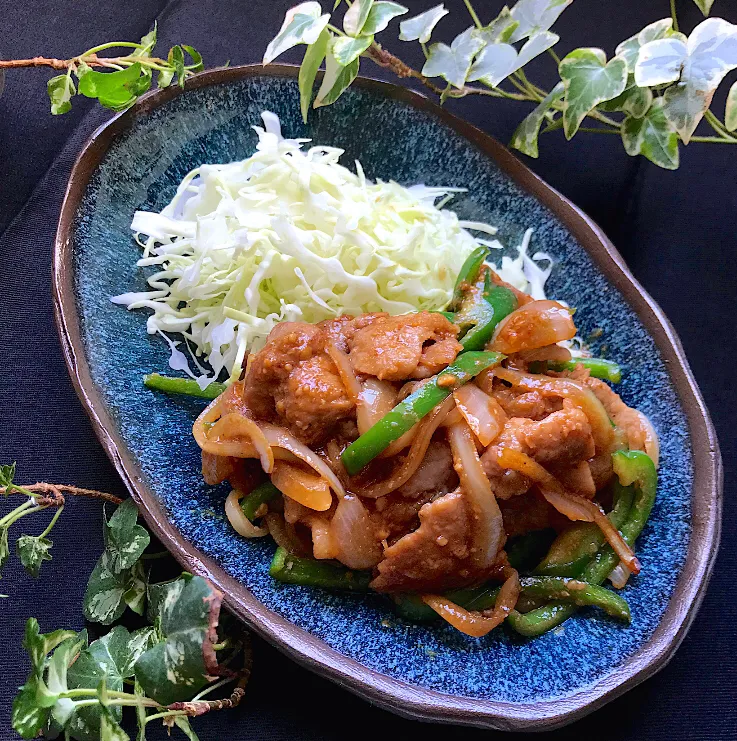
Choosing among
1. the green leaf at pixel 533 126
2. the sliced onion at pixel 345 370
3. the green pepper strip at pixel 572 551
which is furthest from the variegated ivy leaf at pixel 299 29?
the green pepper strip at pixel 572 551

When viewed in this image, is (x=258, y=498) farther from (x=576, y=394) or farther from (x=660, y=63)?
(x=660, y=63)

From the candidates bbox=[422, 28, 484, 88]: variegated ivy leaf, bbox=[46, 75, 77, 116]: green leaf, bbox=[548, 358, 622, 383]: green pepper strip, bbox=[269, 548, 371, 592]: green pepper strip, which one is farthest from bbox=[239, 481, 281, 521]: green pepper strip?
bbox=[422, 28, 484, 88]: variegated ivy leaf

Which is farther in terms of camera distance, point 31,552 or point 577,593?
point 577,593

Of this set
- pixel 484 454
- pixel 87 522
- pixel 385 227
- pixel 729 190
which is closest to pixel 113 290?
pixel 87 522

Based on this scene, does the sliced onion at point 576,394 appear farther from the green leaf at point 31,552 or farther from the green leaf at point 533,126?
the green leaf at point 31,552

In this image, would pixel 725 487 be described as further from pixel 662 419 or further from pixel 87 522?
pixel 87 522

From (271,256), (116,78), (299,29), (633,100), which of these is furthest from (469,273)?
(116,78)

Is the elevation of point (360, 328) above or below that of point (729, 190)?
below
